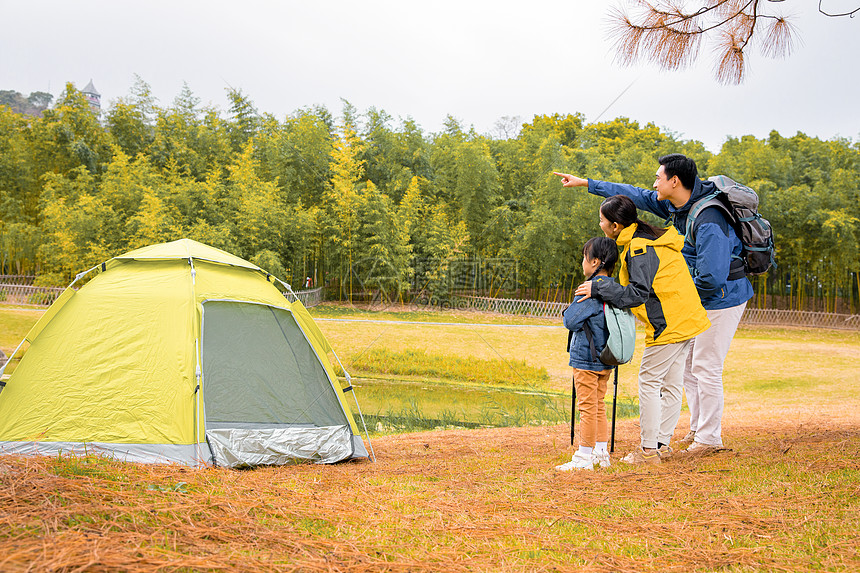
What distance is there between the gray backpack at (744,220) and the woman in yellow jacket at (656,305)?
202 mm

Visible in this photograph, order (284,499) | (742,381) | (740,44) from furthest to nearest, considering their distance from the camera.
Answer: (742,381) < (740,44) < (284,499)

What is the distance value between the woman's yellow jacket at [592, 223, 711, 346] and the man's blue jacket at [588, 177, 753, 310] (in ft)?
0.30

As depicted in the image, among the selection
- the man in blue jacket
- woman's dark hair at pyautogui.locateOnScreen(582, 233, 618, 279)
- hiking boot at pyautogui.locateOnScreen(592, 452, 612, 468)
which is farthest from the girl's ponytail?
hiking boot at pyautogui.locateOnScreen(592, 452, 612, 468)

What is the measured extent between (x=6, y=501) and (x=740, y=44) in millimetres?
4723

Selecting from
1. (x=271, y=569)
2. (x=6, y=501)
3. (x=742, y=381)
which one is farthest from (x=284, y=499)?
(x=742, y=381)

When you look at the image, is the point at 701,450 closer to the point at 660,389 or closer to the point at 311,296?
the point at 660,389

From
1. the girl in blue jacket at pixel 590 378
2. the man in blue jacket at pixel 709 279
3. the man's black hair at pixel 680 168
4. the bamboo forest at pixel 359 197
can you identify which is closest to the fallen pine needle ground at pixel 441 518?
the girl in blue jacket at pixel 590 378

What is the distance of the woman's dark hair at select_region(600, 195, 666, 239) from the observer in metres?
2.77

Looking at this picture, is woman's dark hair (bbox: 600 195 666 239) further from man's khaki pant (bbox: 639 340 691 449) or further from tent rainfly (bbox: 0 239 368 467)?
tent rainfly (bbox: 0 239 368 467)

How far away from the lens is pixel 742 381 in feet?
31.1

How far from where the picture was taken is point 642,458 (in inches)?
107

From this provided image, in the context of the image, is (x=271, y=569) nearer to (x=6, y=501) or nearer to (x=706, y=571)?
(x=6, y=501)

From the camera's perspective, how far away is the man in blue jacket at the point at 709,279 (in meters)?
2.71

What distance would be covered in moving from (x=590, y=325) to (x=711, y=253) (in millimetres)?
681
